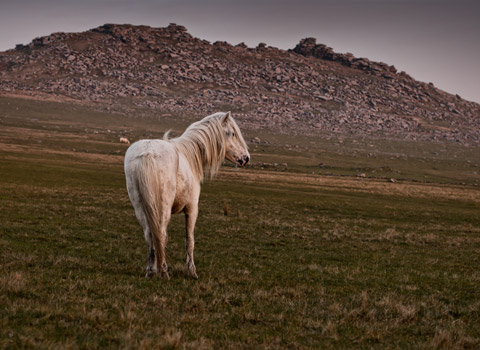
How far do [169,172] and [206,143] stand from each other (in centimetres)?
179

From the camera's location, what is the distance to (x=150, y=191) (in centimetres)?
784

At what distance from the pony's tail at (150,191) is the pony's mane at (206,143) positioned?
1.58m

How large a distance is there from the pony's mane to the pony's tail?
5.17 feet

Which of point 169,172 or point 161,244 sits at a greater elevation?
point 169,172

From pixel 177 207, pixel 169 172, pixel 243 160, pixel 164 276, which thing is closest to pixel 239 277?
pixel 164 276

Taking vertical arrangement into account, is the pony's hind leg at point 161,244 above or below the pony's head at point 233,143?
below

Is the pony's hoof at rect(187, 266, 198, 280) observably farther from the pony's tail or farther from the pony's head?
the pony's head

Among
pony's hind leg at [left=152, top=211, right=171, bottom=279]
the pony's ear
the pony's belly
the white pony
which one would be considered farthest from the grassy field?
the pony's ear

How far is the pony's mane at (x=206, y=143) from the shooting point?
9523 millimetres

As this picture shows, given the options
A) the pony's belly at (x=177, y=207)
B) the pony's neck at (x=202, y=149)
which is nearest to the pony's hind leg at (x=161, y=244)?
the pony's belly at (x=177, y=207)

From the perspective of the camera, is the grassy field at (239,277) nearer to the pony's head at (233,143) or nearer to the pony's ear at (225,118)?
the pony's head at (233,143)

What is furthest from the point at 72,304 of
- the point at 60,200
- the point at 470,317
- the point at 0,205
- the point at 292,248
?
the point at 60,200

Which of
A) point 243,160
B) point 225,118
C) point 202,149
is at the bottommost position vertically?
point 243,160

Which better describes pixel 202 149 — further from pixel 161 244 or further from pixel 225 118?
pixel 161 244
